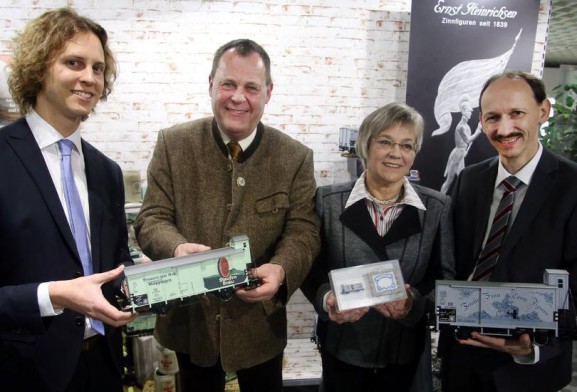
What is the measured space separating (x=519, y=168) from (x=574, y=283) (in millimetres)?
458

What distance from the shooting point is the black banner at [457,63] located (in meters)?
3.48

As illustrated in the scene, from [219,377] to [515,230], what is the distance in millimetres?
1273

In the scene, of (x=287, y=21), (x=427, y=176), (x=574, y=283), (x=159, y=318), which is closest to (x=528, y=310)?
(x=574, y=283)

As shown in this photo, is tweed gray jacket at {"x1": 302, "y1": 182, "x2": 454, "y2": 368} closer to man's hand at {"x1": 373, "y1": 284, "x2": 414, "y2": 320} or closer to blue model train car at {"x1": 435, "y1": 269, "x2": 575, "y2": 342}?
man's hand at {"x1": 373, "y1": 284, "x2": 414, "y2": 320}

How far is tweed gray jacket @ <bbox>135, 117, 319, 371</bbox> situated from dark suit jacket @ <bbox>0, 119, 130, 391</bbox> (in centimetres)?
37

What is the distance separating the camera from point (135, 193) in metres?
3.29

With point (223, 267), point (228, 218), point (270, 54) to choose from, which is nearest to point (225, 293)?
point (223, 267)

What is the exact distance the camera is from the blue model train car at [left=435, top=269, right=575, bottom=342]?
149cm

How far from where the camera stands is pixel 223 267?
1436mm

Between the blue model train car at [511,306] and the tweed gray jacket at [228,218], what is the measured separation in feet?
1.74

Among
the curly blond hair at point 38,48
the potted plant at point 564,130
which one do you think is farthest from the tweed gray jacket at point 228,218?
the potted plant at point 564,130

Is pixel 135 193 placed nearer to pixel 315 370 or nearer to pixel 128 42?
pixel 128 42

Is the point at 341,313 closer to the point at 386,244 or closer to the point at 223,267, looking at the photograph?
the point at 386,244

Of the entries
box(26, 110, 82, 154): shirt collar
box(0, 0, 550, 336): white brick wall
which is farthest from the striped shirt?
box(0, 0, 550, 336): white brick wall
